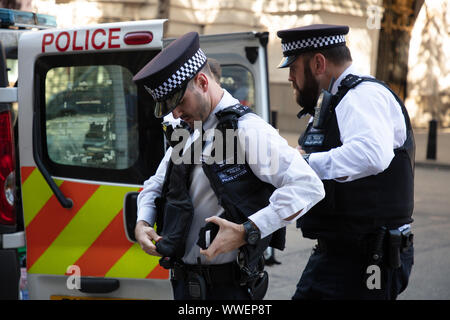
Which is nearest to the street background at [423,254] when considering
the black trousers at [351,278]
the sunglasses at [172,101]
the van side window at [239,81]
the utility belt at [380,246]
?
the van side window at [239,81]

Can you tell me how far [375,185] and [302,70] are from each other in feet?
2.04

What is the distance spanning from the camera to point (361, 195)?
2688 mm

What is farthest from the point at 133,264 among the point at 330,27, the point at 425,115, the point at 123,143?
the point at 425,115

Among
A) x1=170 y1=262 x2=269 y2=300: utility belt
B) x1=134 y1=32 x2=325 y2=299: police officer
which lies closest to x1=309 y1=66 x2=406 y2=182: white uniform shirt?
x1=134 y1=32 x2=325 y2=299: police officer

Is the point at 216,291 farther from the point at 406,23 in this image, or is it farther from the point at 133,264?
the point at 406,23

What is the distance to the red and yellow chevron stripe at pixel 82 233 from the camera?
3275 mm

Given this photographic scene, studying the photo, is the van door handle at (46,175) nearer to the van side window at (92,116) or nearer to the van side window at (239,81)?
the van side window at (92,116)

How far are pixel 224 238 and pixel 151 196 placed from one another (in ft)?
1.79

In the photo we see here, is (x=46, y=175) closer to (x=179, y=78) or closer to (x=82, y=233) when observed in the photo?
(x=82, y=233)

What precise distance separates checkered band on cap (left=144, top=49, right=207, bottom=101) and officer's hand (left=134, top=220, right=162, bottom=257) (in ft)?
1.68

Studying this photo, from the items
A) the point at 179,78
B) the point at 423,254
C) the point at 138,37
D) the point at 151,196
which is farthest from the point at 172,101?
the point at 423,254

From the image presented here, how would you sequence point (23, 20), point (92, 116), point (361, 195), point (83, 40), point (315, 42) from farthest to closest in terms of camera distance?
point (23, 20)
point (92, 116)
point (83, 40)
point (315, 42)
point (361, 195)

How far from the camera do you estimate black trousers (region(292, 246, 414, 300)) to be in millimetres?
2748

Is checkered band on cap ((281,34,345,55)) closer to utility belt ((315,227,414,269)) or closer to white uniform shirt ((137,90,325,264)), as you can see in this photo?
white uniform shirt ((137,90,325,264))
